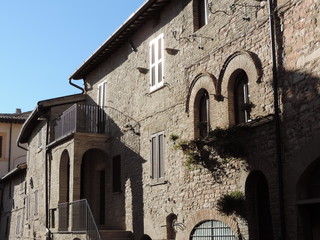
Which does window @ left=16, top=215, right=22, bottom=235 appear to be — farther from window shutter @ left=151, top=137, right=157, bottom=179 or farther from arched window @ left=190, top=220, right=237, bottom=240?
arched window @ left=190, top=220, right=237, bottom=240

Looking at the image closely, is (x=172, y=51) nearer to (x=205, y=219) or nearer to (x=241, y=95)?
(x=241, y=95)

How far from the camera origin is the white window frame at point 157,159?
14.8 m

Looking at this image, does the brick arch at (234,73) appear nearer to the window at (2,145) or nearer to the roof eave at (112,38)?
the roof eave at (112,38)

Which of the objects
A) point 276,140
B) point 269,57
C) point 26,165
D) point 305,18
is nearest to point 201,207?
point 276,140

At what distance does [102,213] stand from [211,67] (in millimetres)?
8768

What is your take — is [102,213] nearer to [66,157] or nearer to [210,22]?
[66,157]

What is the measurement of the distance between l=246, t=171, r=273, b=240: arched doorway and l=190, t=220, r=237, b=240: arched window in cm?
62

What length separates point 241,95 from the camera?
11828 millimetres

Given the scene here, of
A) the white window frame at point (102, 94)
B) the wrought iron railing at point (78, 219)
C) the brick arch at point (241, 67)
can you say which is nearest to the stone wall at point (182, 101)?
the brick arch at point (241, 67)

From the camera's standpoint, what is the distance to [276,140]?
33.3ft

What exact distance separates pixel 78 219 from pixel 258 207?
7.86 m

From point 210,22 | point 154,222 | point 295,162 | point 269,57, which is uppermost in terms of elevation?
point 210,22

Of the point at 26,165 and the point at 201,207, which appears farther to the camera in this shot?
the point at 26,165

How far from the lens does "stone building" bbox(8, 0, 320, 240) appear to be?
9914 mm
